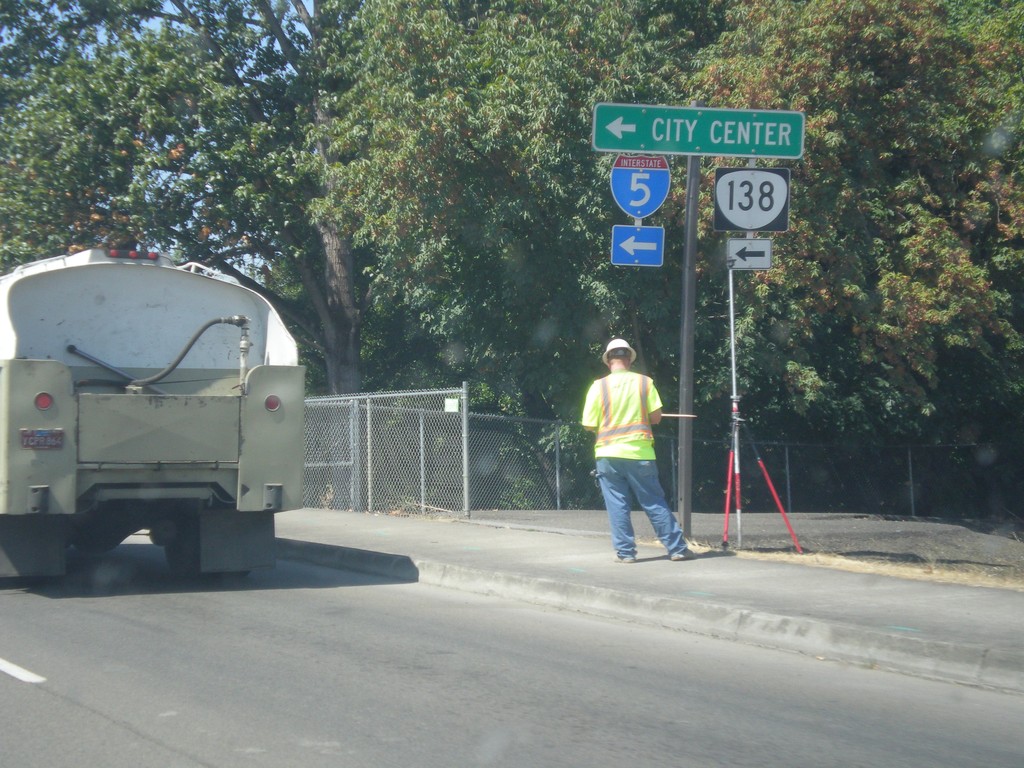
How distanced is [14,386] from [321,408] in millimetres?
8998

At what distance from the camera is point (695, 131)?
10.6m

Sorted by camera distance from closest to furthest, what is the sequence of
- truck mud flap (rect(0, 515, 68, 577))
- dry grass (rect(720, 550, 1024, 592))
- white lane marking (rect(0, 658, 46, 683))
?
1. white lane marking (rect(0, 658, 46, 683))
2. truck mud flap (rect(0, 515, 68, 577))
3. dry grass (rect(720, 550, 1024, 592))

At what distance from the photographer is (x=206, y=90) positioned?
21.3m

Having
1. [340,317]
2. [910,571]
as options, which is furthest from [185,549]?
[340,317]

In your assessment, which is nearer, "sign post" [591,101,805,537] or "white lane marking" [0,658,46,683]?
"white lane marking" [0,658,46,683]

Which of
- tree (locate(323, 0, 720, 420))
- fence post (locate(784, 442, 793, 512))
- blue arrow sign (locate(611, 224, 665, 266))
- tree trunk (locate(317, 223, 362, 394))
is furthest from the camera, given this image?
tree trunk (locate(317, 223, 362, 394))

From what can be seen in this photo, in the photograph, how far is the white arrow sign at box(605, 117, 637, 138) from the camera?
34.4 feet

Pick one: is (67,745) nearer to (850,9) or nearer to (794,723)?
(794,723)

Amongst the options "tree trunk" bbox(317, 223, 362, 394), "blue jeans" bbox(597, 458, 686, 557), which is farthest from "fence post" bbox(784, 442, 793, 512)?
"blue jeans" bbox(597, 458, 686, 557)

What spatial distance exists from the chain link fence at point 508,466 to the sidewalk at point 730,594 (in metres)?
2.56

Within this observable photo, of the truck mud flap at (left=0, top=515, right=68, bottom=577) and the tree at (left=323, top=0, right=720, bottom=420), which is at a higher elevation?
the tree at (left=323, top=0, right=720, bottom=420)

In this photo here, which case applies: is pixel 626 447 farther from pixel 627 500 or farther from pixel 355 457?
pixel 355 457

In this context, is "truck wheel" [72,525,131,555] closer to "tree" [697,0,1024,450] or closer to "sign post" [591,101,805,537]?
"sign post" [591,101,805,537]

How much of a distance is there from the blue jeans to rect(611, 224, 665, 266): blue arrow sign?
221 centimetres
